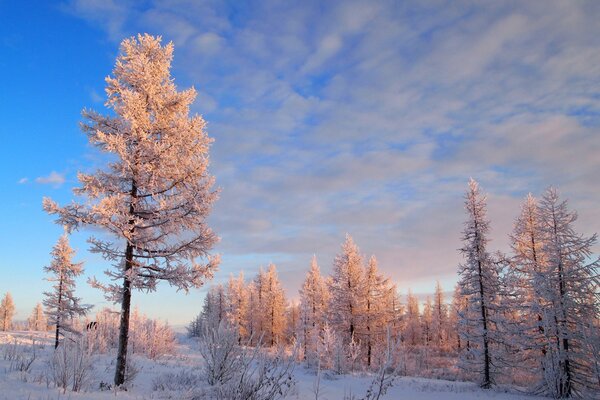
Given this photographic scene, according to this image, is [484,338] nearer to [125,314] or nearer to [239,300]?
[125,314]

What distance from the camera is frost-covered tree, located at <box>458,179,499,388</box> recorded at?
2097 cm

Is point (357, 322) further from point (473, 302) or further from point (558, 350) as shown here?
point (558, 350)

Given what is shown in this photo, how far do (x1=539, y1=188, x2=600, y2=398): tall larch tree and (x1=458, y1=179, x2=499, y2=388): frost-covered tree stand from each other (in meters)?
3.36

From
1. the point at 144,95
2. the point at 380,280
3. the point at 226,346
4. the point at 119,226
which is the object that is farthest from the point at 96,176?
the point at 380,280

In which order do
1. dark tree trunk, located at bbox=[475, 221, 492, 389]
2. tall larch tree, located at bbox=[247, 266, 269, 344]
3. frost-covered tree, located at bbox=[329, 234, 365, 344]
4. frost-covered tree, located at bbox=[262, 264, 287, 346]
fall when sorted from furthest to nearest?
tall larch tree, located at bbox=[247, 266, 269, 344] < frost-covered tree, located at bbox=[262, 264, 287, 346] < frost-covered tree, located at bbox=[329, 234, 365, 344] < dark tree trunk, located at bbox=[475, 221, 492, 389]

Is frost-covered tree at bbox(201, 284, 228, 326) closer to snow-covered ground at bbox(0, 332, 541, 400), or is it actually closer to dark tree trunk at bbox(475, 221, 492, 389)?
snow-covered ground at bbox(0, 332, 541, 400)

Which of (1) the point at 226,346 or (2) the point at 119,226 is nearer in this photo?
(1) the point at 226,346

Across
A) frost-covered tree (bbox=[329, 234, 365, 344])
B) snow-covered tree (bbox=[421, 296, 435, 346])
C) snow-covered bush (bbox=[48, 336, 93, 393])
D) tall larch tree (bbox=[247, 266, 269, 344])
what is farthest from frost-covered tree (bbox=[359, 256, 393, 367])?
snow-covered tree (bbox=[421, 296, 435, 346])

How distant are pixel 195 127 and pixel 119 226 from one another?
3.76 metres

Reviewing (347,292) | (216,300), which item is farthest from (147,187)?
(216,300)

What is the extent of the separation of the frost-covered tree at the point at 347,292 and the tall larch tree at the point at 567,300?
632 inches

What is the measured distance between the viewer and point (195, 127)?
12.3 m

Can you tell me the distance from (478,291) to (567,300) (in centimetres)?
466

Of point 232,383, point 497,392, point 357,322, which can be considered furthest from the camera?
point 357,322
